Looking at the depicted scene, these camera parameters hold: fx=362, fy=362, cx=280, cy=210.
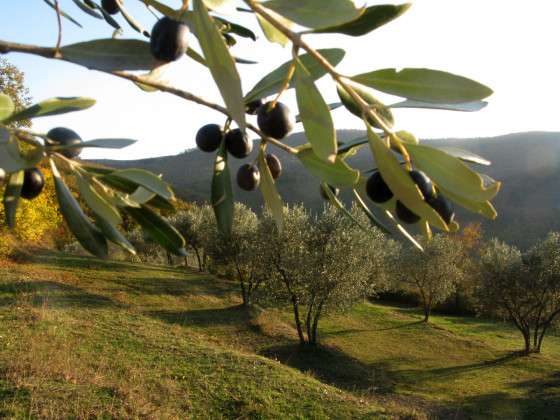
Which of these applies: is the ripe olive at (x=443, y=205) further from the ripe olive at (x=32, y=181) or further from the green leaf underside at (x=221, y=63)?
the ripe olive at (x=32, y=181)

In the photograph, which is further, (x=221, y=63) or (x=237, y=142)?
(x=237, y=142)

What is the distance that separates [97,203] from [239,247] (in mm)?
20866

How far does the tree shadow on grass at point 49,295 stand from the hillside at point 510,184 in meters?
25.2

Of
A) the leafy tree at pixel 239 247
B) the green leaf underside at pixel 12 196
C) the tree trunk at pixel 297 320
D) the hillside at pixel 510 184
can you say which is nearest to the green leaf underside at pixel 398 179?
the green leaf underside at pixel 12 196

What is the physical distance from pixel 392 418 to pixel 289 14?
9998 millimetres

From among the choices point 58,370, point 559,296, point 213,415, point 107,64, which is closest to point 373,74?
point 107,64

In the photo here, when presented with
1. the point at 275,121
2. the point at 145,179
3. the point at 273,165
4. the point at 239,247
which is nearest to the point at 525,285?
the point at 239,247

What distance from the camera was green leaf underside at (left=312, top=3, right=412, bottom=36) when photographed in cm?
55

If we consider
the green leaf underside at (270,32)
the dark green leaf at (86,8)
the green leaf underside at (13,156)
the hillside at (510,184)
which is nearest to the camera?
the green leaf underside at (13,156)

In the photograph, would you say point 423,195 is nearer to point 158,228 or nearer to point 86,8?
point 158,228

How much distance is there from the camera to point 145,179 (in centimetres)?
62

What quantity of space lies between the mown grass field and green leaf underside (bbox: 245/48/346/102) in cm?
693

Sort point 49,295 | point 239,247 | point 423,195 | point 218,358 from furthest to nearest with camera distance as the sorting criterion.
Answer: point 239,247 < point 49,295 < point 218,358 < point 423,195

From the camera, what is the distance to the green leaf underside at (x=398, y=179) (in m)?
0.52
